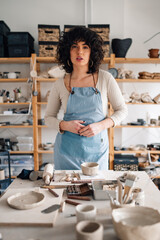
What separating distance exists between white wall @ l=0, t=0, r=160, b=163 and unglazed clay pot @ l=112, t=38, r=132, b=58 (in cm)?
33

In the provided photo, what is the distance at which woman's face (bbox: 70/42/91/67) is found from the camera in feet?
5.11

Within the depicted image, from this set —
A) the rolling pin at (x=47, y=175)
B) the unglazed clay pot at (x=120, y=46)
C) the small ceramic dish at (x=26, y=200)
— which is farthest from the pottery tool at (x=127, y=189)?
Result: the unglazed clay pot at (x=120, y=46)

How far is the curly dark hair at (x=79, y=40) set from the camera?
1.57 m

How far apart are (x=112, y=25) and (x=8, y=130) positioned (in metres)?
2.43

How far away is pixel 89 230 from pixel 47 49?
114 inches

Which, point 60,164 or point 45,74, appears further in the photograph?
point 45,74

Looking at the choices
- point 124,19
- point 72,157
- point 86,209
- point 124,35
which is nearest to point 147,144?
point 124,35

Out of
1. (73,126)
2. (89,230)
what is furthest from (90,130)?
(89,230)

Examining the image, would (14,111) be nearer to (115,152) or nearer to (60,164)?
(115,152)

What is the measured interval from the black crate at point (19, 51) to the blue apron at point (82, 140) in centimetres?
188

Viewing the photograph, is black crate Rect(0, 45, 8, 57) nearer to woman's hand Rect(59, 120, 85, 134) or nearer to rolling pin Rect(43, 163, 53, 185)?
woman's hand Rect(59, 120, 85, 134)

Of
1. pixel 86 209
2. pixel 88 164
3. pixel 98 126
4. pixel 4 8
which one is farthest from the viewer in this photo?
pixel 4 8

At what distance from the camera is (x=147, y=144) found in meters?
3.55

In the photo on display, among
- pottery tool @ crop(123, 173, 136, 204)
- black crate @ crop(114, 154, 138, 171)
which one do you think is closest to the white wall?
black crate @ crop(114, 154, 138, 171)
